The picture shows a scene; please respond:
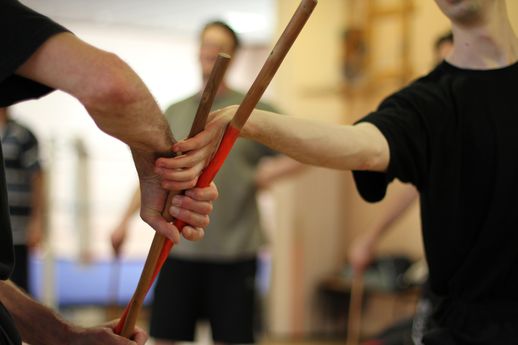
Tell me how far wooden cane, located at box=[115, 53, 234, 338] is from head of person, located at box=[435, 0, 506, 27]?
20.6 inches

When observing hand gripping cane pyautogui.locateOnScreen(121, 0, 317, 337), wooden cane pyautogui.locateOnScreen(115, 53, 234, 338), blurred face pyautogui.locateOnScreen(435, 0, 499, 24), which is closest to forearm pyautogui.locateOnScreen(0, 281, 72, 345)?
wooden cane pyautogui.locateOnScreen(115, 53, 234, 338)

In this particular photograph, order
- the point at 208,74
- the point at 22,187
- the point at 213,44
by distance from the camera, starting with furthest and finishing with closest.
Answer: the point at 22,187, the point at 213,44, the point at 208,74

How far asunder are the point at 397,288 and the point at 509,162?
368cm

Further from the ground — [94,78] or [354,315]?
[94,78]

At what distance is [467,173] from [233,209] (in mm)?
1795

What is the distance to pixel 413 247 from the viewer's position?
5.35m

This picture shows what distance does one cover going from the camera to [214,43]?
10.0 ft

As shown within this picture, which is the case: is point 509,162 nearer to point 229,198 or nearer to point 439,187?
point 439,187

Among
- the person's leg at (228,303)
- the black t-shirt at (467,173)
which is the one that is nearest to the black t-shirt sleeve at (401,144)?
the black t-shirt at (467,173)

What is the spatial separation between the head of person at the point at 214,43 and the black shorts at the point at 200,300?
2.67 ft

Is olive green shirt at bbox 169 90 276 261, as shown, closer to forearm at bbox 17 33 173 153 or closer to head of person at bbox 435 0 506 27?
head of person at bbox 435 0 506 27

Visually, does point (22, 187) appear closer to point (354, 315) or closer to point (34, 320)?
point (354, 315)

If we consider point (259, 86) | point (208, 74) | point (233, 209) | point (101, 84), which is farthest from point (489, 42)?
point (233, 209)

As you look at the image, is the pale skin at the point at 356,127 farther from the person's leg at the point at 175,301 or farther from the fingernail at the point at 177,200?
the person's leg at the point at 175,301
